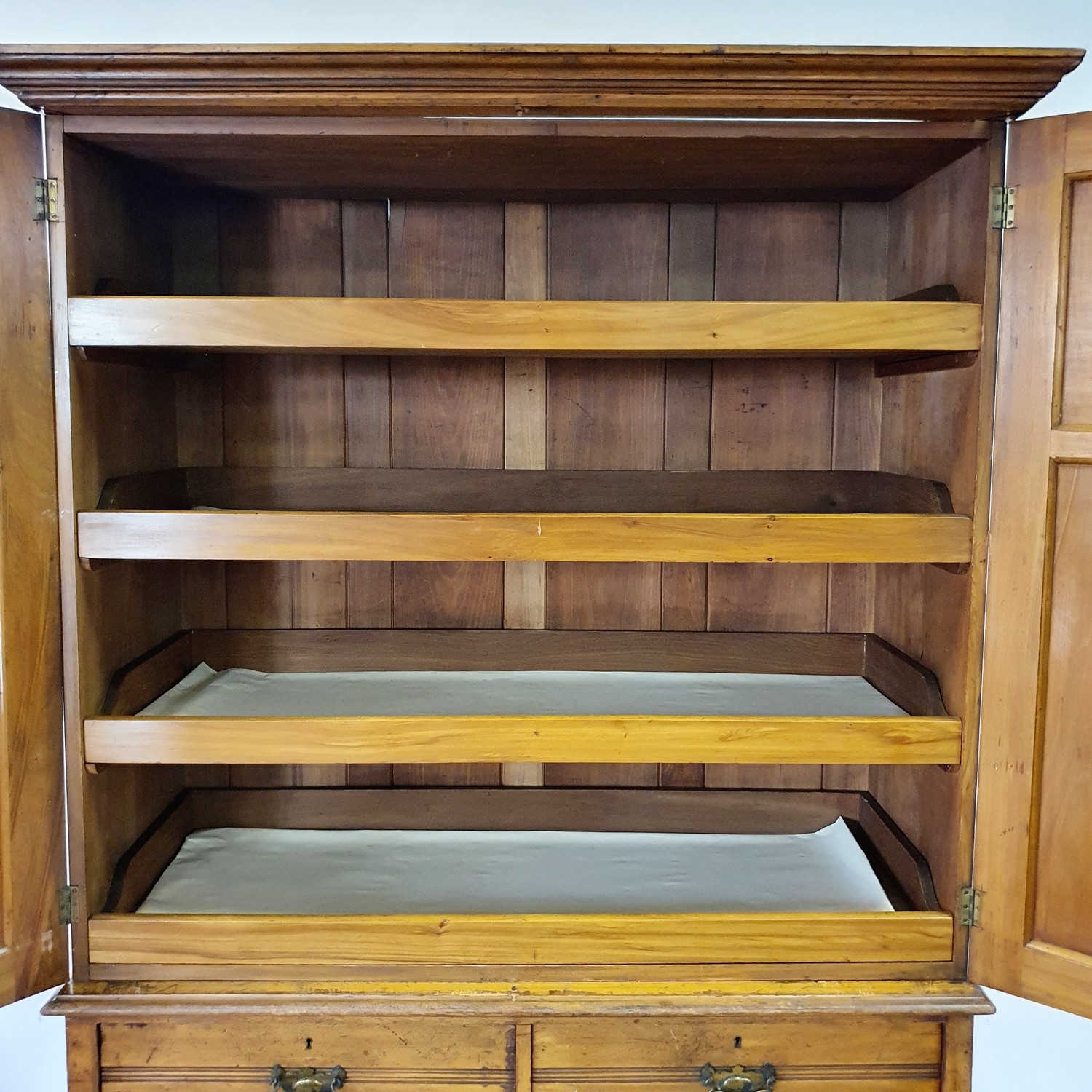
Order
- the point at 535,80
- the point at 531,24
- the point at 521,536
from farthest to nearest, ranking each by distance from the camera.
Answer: the point at 531,24, the point at 521,536, the point at 535,80

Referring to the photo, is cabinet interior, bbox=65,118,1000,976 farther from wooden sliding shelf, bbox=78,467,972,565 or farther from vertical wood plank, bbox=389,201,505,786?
wooden sliding shelf, bbox=78,467,972,565

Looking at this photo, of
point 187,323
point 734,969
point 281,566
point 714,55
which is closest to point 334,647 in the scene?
point 281,566

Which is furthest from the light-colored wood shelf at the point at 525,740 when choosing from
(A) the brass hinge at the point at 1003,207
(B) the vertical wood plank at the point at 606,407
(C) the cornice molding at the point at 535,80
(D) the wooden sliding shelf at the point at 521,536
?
(C) the cornice molding at the point at 535,80

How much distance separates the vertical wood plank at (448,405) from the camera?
5.43 feet

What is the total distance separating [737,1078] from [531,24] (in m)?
1.85

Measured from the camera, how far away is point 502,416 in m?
1.70

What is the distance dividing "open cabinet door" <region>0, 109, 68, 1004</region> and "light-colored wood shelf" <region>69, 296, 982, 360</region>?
78 mm

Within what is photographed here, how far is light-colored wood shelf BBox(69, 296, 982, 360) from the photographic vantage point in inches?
48.4

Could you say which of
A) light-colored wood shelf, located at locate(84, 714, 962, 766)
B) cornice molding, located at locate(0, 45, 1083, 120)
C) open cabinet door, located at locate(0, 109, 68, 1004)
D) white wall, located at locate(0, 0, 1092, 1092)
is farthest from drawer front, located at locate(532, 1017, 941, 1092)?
cornice molding, located at locate(0, 45, 1083, 120)

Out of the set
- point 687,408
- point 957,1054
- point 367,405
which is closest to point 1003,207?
point 687,408

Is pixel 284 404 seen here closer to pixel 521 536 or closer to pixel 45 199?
pixel 45 199

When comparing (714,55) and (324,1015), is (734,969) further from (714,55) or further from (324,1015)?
(714,55)

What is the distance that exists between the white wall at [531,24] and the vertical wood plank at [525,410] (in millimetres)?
381

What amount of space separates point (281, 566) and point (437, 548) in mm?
595
